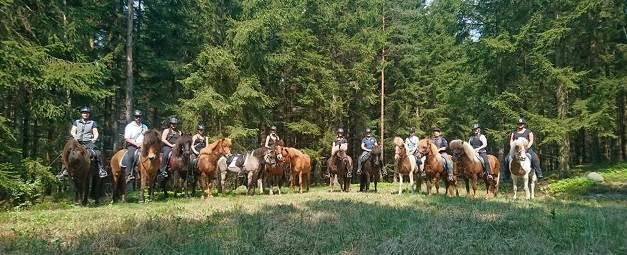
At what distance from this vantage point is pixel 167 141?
51.5 ft

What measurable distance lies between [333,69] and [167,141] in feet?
62.2

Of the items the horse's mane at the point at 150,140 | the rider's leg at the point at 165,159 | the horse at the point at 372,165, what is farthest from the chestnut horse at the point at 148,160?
the horse at the point at 372,165

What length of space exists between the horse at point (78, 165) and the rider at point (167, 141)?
278cm

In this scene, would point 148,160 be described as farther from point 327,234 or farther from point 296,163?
point 327,234

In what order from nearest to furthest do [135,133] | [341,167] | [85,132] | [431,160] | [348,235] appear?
[348,235] < [85,132] < [135,133] < [431,160] < [341,167]

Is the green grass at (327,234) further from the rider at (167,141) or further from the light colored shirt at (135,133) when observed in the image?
the rider at (167,141)

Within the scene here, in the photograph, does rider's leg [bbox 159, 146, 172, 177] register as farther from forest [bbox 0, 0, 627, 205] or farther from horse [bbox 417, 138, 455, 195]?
horse [bbox 417, 138, 455, 195]

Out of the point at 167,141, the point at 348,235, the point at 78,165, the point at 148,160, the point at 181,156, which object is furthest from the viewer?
the point at 167,141

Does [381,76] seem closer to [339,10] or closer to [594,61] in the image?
[339,10]

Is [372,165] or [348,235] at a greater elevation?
[372,165]

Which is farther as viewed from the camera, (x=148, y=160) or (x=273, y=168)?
(x=273, y=168)

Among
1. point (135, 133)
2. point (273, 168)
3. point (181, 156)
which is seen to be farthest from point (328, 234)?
point (273, 168)

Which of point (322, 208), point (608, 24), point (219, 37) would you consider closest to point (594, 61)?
point (608, 24)

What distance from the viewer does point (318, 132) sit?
3081 centimetres
